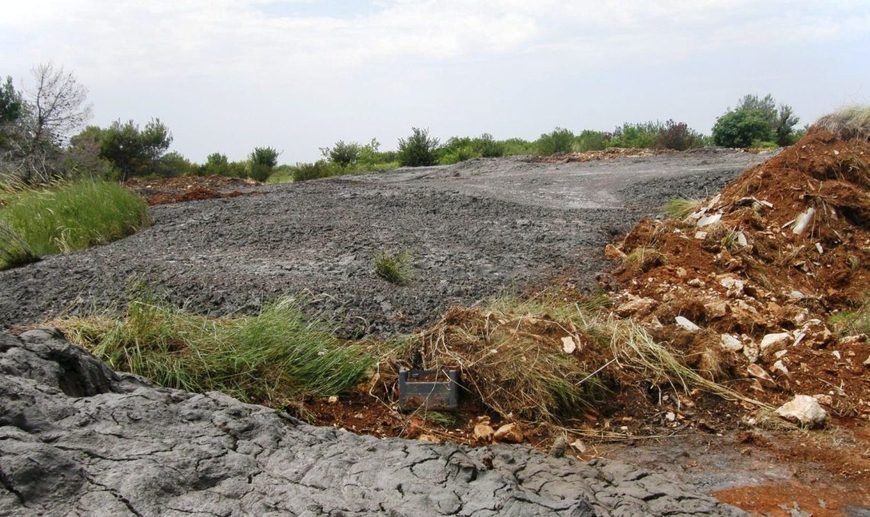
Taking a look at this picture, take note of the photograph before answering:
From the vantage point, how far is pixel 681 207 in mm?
10438

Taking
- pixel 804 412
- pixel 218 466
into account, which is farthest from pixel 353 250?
pixel 218 466

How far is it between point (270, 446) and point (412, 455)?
515 mm

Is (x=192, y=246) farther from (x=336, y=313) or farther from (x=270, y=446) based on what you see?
(x=270, y=446)

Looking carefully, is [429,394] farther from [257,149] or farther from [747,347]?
[257,149]

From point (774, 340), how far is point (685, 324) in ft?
1.94

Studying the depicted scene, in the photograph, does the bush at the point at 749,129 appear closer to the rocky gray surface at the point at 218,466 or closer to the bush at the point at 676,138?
the bush at the point at 676,138

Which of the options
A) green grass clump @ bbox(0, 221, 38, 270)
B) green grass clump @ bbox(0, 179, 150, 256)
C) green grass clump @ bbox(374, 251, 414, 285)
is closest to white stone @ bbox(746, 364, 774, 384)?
green grass clump @ bbox(374, 251, 414, 285)

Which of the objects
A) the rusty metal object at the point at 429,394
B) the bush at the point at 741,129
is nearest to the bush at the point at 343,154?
the bush at the point at 741,129

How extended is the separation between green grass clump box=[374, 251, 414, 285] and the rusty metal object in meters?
2.16

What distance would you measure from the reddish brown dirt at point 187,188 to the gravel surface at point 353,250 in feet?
3.72

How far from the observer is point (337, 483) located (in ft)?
8.93

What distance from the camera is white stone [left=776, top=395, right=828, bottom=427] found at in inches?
181

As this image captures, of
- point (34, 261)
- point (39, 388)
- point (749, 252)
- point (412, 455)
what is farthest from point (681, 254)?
point (34, 261)

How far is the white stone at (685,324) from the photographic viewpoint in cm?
581
